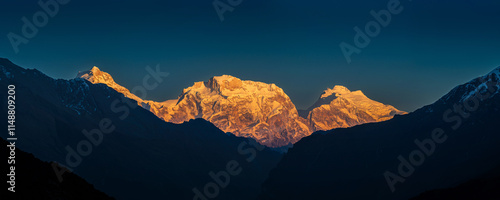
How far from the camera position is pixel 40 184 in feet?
279

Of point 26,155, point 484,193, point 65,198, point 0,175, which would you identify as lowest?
point 484,193

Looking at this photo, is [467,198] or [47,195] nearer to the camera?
A: [47,195]

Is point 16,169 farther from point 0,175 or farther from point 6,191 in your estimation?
point 6,191

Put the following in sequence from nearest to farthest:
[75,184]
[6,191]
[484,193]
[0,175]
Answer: [6,191]
[0,175]
[75,184]
[484,193]

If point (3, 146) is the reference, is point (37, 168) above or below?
below

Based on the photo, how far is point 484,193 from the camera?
19338cm

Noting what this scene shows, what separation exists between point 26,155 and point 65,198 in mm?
19163

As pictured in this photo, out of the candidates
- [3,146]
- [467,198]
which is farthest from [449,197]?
[3,146]

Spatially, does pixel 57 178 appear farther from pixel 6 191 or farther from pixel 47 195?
pixel 6 191

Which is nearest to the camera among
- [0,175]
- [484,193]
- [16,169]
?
[0,175]

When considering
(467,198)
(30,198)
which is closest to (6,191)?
(30,198)

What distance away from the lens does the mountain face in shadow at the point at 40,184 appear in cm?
7962

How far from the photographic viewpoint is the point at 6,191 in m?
76.2

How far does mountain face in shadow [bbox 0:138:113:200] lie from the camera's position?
79.6 meters
